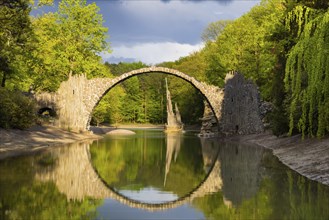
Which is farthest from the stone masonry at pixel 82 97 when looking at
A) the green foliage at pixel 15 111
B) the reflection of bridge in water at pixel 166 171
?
the reflection of bridge in water at pixel 166 171

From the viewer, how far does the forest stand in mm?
14923

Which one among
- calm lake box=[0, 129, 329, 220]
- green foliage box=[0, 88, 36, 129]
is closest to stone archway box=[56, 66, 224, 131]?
green foliage box=[0, 88, 36, 129]

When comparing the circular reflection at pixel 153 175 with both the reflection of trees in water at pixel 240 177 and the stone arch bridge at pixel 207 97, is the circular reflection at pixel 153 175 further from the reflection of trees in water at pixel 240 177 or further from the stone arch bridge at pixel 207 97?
the stone arch bridge at pixel 207 97

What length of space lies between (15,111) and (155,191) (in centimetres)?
1917

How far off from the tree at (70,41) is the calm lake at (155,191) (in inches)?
985

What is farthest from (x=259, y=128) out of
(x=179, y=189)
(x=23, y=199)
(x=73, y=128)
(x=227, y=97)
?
(x=23, y=199)

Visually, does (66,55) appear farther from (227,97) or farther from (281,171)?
(281,171)

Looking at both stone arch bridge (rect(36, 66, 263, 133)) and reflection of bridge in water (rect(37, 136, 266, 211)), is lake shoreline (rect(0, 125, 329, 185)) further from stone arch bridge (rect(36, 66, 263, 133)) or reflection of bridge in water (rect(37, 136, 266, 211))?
reflection of bridge in water (rect(37, 136, 266, 211))

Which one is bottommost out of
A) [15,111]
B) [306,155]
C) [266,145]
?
[266,145]

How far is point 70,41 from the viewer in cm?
4538

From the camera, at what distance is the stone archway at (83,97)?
39.3 m

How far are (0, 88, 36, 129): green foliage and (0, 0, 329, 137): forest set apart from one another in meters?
0.07

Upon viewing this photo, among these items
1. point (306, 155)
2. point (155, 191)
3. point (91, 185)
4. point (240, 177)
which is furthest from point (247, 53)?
point (155, 191)

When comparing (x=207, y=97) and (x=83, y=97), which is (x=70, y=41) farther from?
(x=207, y=97)
